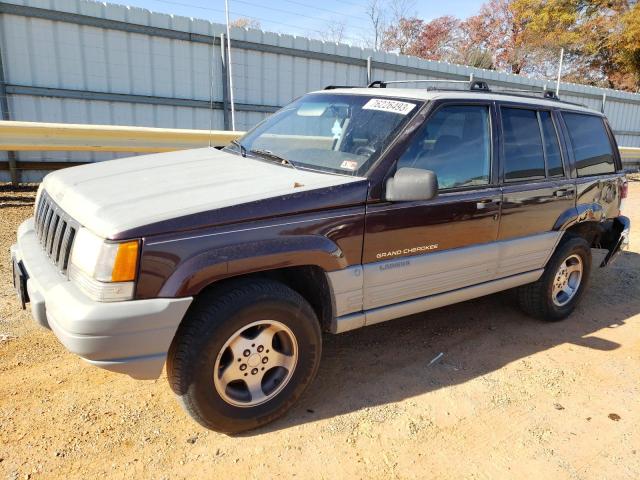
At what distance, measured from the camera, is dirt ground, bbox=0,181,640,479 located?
2.59m

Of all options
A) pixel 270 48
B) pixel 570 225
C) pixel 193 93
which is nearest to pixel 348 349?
pixel 570 225

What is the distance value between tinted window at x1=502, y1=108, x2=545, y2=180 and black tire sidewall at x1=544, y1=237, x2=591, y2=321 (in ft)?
2.51

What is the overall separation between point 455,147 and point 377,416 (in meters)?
1.87

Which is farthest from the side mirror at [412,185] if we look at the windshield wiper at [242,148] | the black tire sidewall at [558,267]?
the black tire sidewall at [558,267]

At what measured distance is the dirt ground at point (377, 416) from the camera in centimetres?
259

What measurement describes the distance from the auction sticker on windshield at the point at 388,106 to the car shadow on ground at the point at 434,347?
1781 mm

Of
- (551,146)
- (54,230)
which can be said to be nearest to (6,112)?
(54,230)

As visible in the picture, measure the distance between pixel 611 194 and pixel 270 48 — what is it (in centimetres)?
745

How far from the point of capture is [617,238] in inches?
198

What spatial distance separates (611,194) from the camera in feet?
15.7

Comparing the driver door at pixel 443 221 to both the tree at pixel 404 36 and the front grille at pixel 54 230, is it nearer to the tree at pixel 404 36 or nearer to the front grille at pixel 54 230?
the front grille at pixel 54 230

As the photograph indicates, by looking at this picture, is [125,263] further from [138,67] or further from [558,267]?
[138,67]

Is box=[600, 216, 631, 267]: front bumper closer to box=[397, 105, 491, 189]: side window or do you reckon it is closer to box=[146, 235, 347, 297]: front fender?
box=[397, 105, 491, 189]: side window

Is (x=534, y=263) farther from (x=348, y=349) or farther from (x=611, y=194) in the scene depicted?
(x=348, y=349)
